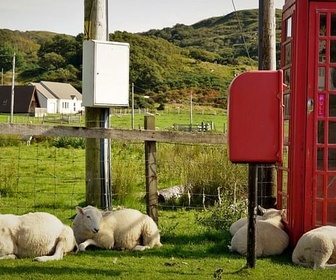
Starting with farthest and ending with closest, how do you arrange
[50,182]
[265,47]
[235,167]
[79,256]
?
[50,182] < [235,167] < [265,47] < [79,256]

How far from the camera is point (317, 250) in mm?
7609

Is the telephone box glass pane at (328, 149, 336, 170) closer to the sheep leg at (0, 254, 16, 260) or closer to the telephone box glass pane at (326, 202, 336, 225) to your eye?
the telephone box glass pane at (326, 202, 336, 225)

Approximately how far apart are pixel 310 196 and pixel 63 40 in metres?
87.0

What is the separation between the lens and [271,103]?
7070 millimetres

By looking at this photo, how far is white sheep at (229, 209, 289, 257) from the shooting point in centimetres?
822

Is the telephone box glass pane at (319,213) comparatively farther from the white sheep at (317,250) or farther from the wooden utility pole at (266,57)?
the wooden utility pole at (266,57)

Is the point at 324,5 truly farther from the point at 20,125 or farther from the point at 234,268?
the point at 20,125

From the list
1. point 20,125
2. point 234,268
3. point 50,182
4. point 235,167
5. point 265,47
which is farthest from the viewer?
point 50,182

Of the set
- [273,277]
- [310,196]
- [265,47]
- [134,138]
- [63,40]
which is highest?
[63,40]

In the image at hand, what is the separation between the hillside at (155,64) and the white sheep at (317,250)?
61.8 meters

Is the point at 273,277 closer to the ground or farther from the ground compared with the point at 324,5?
closer to the ground

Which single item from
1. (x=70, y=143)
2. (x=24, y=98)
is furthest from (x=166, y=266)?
(x=24, y=98)

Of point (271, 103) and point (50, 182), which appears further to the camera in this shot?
point (50, 182)

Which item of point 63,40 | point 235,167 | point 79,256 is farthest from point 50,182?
point 63,40
